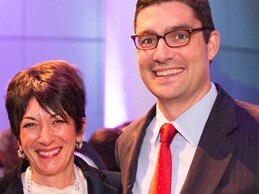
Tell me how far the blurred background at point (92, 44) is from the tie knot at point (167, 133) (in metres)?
3.46

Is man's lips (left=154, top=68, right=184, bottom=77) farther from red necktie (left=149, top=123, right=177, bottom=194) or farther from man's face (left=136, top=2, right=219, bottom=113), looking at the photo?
red necktie (left=149, top=123, right=177, bottom=194)

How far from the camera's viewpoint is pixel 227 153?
7.35 ft

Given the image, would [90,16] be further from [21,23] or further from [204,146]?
[204,146]

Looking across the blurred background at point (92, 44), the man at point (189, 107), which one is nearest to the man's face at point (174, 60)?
the man at point (189, 107)

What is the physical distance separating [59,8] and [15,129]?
4.73m

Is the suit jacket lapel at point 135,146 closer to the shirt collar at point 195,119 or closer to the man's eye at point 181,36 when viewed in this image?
the shirt collar at point 195,119

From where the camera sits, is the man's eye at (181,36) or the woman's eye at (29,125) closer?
the man's eye at (181,36)

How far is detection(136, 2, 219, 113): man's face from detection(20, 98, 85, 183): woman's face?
450mm

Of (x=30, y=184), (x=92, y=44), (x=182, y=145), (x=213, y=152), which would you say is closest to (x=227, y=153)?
(x=213, y=152)

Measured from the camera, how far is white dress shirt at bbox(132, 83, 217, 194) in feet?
7.68

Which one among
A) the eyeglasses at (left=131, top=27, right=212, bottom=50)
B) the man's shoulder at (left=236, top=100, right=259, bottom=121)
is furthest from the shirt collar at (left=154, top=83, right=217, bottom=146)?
the eyeglasses at (left=131, top=27, right=212, bottom=50)

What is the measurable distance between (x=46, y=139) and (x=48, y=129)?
0.16ft

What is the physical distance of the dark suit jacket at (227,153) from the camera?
7.08 ft

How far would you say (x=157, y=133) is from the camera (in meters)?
2.50
